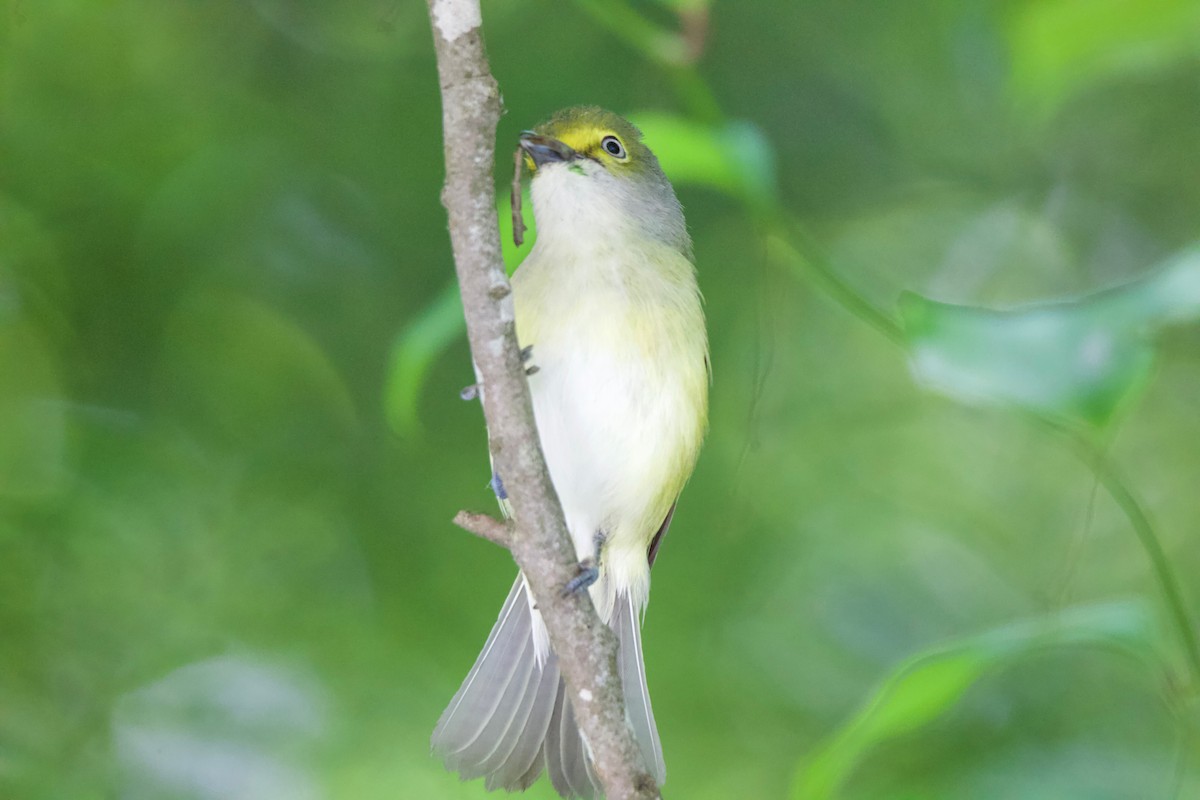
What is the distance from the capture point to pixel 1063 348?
1382mm

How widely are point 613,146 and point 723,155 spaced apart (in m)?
0.91

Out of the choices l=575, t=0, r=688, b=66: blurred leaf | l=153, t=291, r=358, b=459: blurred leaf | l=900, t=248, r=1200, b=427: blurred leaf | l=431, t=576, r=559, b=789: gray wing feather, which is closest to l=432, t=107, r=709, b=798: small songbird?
l=431, t=576, r=559, b=789: gray wing feather

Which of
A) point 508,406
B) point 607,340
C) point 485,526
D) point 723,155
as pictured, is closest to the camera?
point 508,406

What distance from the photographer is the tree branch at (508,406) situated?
1644mm

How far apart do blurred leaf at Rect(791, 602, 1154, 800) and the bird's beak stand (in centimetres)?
144

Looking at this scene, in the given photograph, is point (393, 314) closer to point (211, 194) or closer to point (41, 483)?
point (211, 194)

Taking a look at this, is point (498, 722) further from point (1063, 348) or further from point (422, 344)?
point (1063, 348)

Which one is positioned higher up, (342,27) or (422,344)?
(342,27)

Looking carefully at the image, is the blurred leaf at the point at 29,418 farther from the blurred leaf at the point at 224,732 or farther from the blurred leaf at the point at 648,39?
the blurred leaf at the point at 648,39

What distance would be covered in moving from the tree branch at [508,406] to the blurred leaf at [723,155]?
454 mm

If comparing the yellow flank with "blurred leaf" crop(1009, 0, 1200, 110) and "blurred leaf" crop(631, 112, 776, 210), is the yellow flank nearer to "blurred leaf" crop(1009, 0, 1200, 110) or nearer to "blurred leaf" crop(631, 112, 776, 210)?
"blurred leaf" crop(631, 112, 776, 210)

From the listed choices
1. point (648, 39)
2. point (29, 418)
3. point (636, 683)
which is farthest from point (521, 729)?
point (29, 418)

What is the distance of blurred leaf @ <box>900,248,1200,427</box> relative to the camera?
1.34 metres

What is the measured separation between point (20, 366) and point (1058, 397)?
363cm
